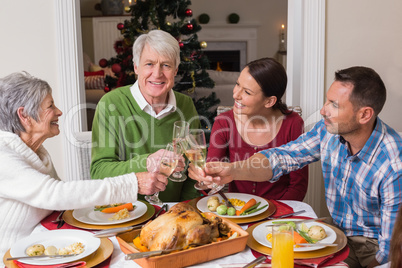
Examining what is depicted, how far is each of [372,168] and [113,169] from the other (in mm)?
1113

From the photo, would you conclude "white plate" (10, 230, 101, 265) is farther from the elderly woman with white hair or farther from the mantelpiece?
the mantelpiece

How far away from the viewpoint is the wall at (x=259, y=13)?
321 inches

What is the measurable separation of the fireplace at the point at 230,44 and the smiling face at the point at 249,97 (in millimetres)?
6143

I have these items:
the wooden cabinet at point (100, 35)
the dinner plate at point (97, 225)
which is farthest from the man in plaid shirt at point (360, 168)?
the wooden cabinet at point (100, 35)

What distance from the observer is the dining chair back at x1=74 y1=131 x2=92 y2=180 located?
2.20 metres

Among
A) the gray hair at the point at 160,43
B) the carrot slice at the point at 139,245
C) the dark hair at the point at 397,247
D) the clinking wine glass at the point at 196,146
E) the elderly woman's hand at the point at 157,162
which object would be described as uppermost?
the gray hair at the point at 160,43

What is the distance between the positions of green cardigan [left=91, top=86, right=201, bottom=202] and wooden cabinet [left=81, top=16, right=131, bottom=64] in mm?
5578

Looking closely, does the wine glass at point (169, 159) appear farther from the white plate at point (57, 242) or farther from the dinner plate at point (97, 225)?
the white plate at point (57, 242)

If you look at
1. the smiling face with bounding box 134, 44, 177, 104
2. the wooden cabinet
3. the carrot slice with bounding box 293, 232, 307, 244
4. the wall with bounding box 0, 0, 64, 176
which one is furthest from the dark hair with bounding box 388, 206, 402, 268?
the wooden cabinet

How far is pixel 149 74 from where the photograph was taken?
2.15m

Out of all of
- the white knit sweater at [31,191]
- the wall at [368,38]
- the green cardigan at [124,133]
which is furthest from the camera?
the wall at [368,38]

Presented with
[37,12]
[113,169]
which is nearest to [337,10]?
[113,169]

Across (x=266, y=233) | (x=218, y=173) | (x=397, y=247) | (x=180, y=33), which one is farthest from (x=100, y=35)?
(x=397, y=247)

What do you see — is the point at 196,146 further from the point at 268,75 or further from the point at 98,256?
the point at 268,75
